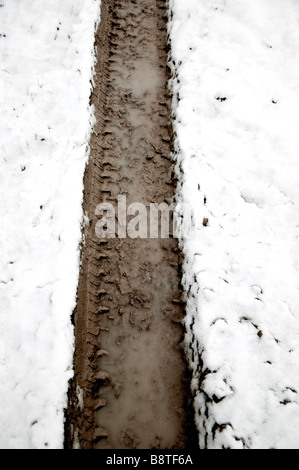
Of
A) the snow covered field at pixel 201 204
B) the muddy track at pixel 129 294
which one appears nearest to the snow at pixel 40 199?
the snow covered field at pixel 201 204

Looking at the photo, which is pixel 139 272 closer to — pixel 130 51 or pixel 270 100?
pixel 270 100

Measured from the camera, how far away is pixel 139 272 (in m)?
2.85

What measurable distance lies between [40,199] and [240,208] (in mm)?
2172

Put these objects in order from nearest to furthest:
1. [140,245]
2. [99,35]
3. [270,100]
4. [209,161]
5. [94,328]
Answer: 1. [94,328]
2. [140,245]
3. [209,161]
4. [270,100]
5. [99,35]

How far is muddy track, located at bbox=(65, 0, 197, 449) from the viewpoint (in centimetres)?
218

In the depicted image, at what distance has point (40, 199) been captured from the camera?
286cm

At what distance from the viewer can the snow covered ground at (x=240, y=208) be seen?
79.4 inches

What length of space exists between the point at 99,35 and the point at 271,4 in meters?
2.87

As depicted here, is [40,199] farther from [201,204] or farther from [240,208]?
[240,208]

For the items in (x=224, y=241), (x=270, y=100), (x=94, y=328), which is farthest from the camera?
(x=270, y=100)

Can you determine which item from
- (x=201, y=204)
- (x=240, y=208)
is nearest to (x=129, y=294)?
(x=201, y=204)

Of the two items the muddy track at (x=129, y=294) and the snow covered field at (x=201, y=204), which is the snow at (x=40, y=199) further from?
the muddy track at (x=129, y=294)

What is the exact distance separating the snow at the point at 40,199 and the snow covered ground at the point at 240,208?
3.83 feet
